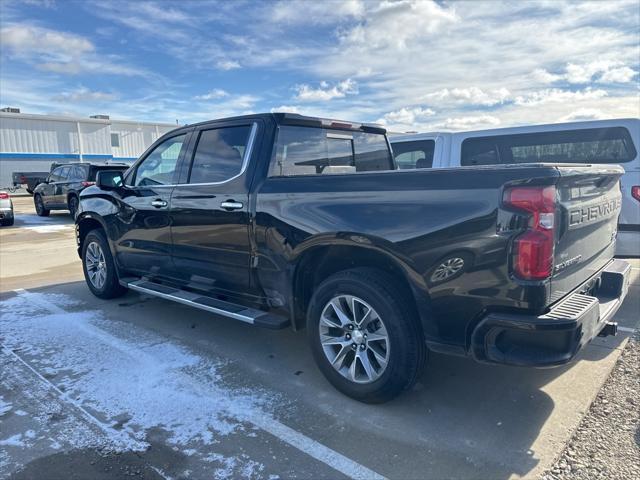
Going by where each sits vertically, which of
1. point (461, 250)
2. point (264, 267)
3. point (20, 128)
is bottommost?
point (264, 267)

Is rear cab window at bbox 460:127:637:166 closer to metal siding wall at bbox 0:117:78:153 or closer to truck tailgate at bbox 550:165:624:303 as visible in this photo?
truck tailgate at bbox 550:165:624:303

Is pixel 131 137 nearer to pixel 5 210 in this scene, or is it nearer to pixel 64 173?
pixel 64 173

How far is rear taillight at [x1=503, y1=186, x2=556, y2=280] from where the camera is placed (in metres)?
2.49

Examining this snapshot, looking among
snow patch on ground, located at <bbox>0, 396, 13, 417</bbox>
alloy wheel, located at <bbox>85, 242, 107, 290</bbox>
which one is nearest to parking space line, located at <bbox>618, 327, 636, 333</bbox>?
snow patch on ground, located at <bbox>0, 396, 13, 417</bbox>

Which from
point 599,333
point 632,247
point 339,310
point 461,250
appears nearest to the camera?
point 461,250

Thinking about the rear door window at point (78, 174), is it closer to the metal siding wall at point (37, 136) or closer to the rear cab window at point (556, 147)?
the rear cab window at point (556, 147)

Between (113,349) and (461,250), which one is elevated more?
(461,250)

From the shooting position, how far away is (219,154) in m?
4.29

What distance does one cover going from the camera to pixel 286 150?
13.2 ft

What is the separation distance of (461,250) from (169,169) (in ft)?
10.5

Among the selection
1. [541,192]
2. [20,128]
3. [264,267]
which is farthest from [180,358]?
[20,128]

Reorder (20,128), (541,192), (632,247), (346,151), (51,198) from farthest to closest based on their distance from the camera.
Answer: (20,128), (51,198), (632,247), (346,151), (541,192)

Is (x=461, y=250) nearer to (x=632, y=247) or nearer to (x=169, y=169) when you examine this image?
(x=169, y=169)

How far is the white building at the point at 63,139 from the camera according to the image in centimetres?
3012
